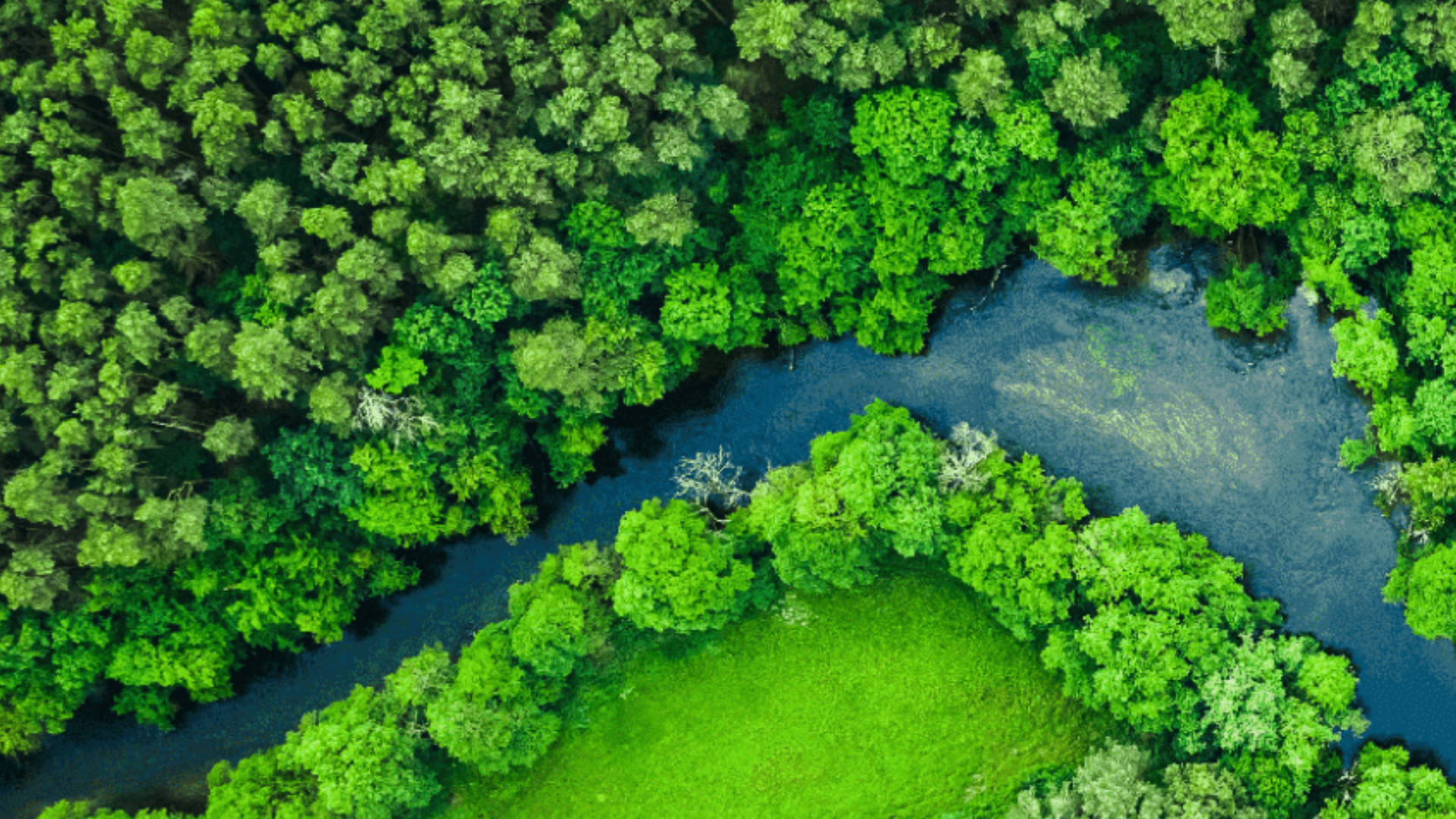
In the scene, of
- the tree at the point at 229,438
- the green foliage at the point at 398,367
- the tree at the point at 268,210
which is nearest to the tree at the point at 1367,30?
the green foliage at the point at 398,367

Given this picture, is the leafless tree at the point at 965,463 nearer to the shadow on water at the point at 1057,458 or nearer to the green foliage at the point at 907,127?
the shadow on water at the point at 1057,458

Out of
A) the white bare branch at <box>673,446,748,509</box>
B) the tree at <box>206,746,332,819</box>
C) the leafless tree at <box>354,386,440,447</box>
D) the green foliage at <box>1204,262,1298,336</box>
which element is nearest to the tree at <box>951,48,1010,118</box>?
the green foliage at <box>1204,262,1298,336</box>

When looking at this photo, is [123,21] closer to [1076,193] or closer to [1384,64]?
[1076,193]

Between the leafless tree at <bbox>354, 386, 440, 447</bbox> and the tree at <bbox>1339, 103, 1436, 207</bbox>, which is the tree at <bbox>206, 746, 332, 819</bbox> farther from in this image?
the tree at <bbox>1339, 103, 1436, 207</bbox>

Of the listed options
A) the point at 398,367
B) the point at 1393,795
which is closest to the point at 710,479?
the point at 398,367

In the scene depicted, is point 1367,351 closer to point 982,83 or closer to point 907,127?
point 982,83

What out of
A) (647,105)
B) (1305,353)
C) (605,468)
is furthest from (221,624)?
(1305,353)

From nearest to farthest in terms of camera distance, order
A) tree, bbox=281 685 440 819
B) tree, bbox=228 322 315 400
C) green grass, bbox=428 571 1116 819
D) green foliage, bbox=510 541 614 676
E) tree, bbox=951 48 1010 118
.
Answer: tree, bbox=228 322 315 400 → tree, bbox=951 48 1010 118 → tree, bbox=281 685 440 819 → green foliage, bbox=510 541 614 676 → green grass, bbox=428 571 1116 819
